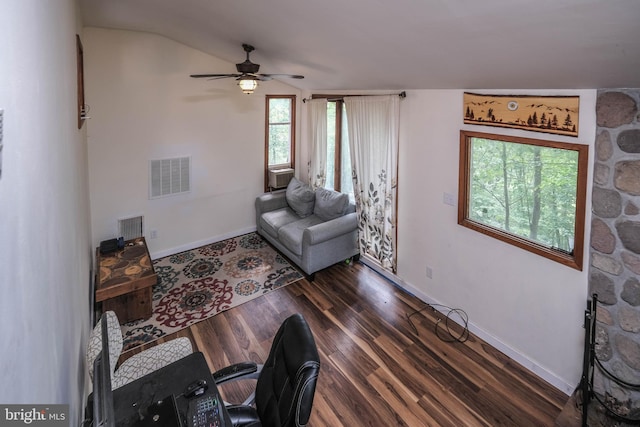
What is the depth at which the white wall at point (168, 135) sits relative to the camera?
4285 millimetres

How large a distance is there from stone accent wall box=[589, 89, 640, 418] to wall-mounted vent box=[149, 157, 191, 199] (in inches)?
179

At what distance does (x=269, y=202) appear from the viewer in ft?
18.3

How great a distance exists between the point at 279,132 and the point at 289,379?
463 centimetres

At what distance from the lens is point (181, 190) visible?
5.08m

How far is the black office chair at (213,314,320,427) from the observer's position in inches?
67.5

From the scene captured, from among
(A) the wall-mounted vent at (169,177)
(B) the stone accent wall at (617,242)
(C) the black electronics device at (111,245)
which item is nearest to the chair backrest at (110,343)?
(C) the black electronics device at (111,245)

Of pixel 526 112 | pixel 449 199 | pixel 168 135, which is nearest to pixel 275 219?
pixel 168 135

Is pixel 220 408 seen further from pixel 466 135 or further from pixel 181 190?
pixel 181 190

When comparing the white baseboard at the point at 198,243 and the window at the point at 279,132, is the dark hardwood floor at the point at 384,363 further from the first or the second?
the window at the point at 279,132

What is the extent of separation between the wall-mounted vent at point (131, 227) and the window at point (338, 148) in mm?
2710

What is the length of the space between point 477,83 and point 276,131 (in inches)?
137

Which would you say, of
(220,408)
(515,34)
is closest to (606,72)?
(515,34)

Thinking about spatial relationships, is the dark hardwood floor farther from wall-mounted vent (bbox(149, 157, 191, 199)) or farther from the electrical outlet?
wall-mounted vent (bbox(149, 157, 191, 199))

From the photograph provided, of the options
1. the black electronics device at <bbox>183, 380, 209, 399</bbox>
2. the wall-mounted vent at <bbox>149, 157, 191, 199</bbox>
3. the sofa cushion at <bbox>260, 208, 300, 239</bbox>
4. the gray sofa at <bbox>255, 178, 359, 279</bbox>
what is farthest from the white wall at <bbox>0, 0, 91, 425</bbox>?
the sofa cushion at <bbox>260, 208, 300, 239</bbox>
